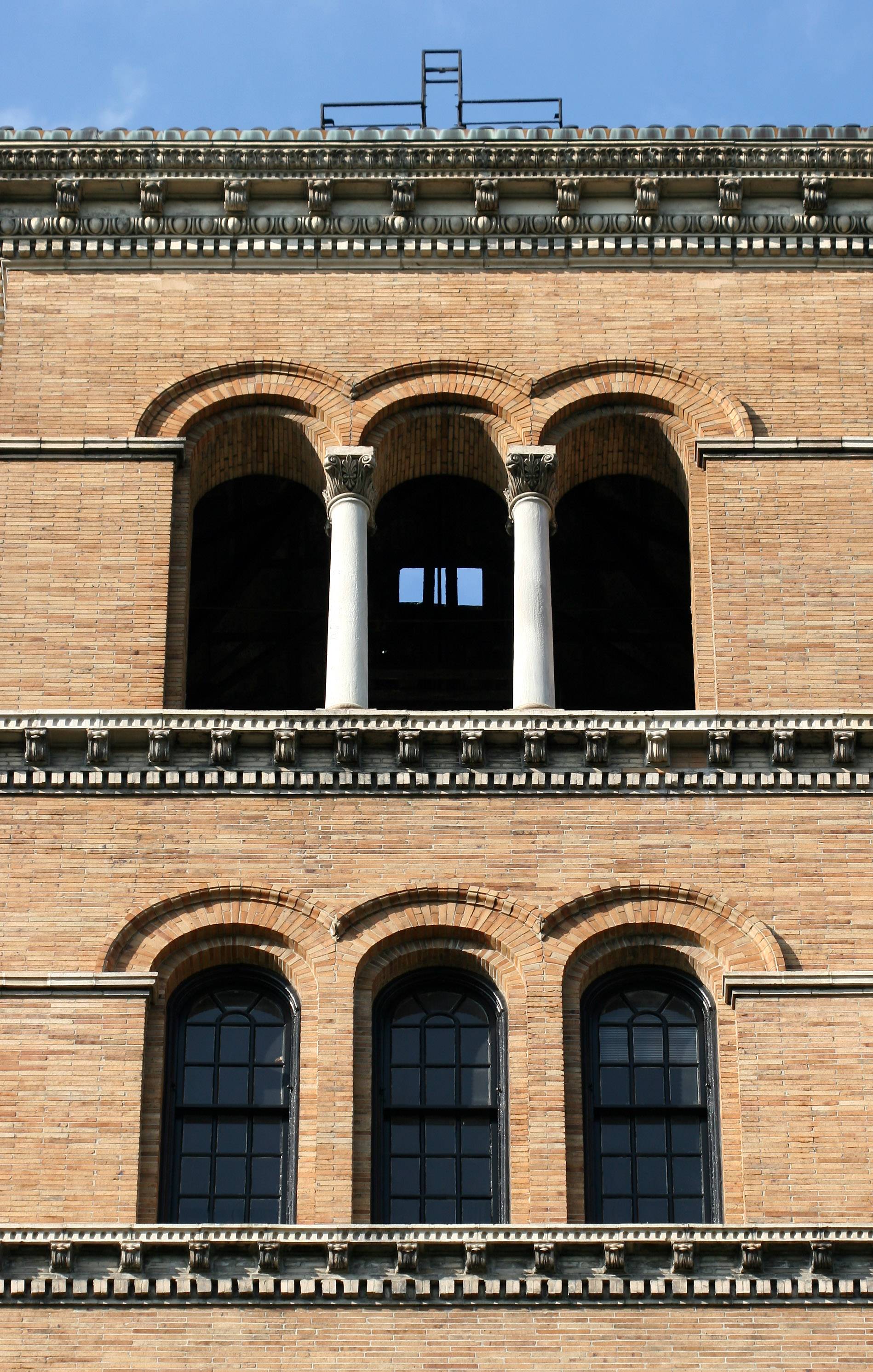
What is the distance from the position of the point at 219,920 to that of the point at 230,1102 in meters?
1.45

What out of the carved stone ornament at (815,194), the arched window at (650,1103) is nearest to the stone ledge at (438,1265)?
the arched window at (650,1103)

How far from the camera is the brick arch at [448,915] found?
84.2ft

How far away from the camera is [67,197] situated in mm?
30047

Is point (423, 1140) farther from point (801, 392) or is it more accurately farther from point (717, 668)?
point (801, 392)

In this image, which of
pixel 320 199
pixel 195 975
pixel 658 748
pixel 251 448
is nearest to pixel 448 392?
pixel 251 448

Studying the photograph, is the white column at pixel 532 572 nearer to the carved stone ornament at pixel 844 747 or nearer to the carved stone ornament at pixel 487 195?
the carved stone ornament at pixel 844 747

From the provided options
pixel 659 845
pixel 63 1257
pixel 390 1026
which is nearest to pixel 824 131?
pixel 659 845

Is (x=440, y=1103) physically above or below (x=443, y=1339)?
above

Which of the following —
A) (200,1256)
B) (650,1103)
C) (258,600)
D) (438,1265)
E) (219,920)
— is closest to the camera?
(200,1256)

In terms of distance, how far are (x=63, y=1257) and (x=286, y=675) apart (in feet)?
35.6

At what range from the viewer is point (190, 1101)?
25.3 m

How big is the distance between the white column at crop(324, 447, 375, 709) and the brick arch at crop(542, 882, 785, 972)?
268cm

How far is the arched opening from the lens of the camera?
1296 inches

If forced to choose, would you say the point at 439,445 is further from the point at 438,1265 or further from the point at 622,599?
the point at 438,1265
